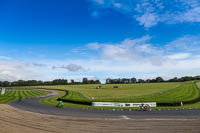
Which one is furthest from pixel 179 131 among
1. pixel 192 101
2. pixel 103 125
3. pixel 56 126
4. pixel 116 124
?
pixel 192 101

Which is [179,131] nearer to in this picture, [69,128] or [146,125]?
[146,125]

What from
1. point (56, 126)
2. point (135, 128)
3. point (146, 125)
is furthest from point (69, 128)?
point (146, 125)

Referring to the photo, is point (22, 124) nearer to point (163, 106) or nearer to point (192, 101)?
point (163, 106)

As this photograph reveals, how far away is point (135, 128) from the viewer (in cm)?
1697

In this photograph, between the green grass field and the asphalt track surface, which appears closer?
the asphalt track surface

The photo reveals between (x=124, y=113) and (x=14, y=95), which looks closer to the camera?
(x=124, y=113)

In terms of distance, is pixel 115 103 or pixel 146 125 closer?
pixel 146 125

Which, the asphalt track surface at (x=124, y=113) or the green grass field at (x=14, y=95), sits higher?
the asphalt track surface at (x=124, y=113)

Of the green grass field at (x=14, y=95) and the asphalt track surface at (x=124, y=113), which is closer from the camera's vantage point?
the asphalt track surface at (x=124, y=113)

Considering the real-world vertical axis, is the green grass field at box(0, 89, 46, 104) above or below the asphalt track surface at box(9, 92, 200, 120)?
below

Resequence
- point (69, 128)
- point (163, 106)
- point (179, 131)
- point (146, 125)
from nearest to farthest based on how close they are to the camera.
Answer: point (179, 131) < point (69, 128) < point (146, 125) < point (163, 106)

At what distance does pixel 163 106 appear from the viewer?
35812mm

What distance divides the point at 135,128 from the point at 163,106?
69.9 ft

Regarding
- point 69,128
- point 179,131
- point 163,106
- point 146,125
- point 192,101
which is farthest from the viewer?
point 192,101
